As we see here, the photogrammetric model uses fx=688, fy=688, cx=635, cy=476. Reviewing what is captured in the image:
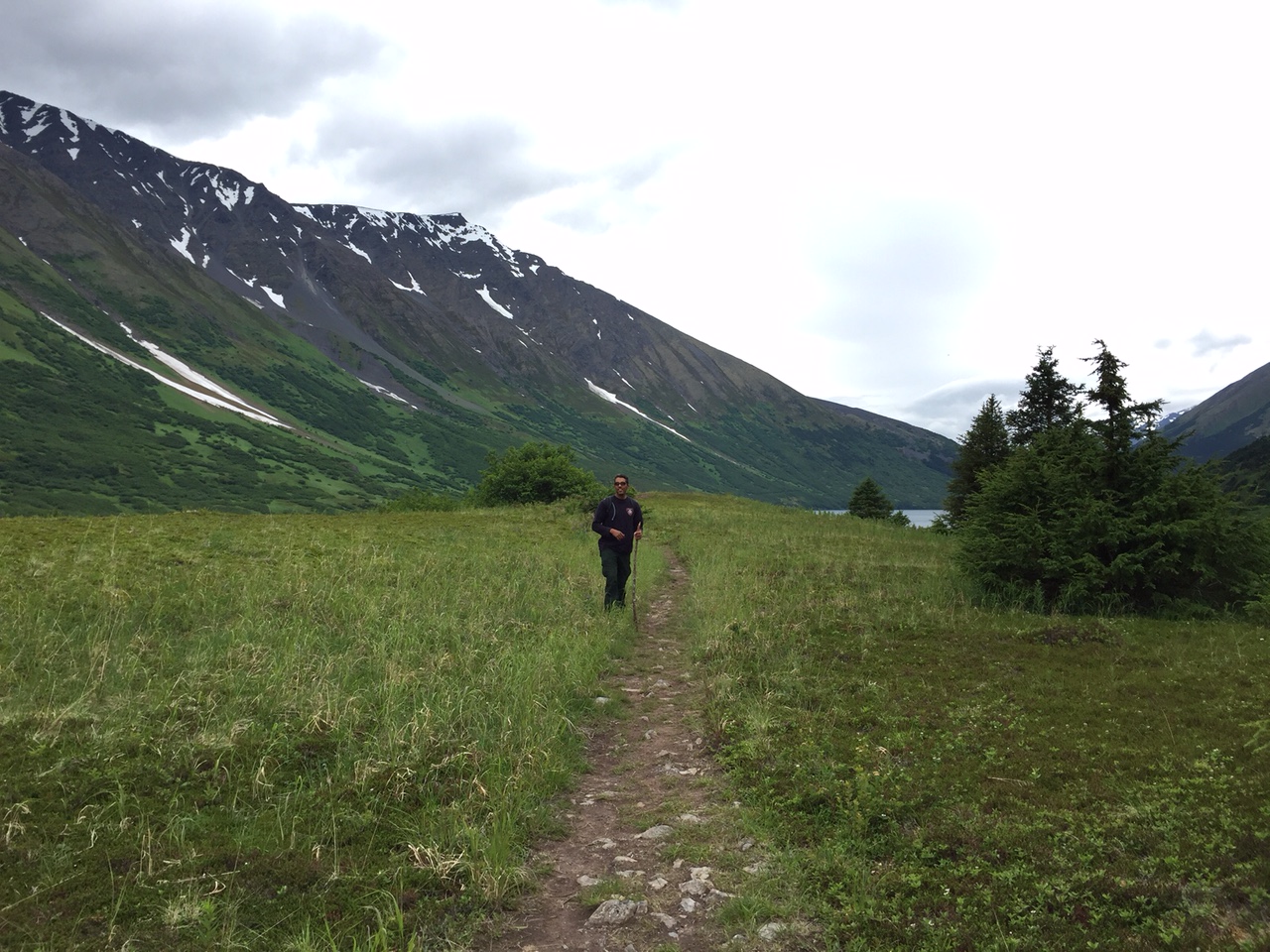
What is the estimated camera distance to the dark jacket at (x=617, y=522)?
634 inches

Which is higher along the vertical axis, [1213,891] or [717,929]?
[1213,891]

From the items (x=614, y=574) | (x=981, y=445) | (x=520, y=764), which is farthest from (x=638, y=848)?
(x=981, y=445)

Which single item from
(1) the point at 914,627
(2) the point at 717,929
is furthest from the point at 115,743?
(1) the point at 914,627

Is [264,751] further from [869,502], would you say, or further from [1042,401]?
[869,502]

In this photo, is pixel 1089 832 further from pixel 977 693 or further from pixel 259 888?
pixel 259 888

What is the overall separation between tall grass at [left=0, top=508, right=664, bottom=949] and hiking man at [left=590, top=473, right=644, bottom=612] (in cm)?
224

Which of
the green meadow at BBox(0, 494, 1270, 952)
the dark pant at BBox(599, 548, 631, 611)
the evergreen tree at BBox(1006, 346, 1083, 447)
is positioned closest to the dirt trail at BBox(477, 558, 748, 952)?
the green meadow at BBox(0, 494, 1270, 952)

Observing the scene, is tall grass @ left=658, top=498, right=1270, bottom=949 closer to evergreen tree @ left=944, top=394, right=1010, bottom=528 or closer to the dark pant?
the dark pant

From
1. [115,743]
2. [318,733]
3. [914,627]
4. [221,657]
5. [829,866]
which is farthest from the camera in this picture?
[914,627]

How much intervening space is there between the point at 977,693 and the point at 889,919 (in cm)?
581

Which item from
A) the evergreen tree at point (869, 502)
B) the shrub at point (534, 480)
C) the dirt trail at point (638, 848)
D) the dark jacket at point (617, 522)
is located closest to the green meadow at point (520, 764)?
the dirt trail at point (638, 848)

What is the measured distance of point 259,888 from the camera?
4883mm

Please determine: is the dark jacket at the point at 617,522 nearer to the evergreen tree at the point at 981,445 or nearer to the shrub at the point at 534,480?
the evergreen tree at the point at 981,445

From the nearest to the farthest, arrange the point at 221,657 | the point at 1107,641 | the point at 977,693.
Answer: the point at 221,657 < the point at 977,693 < the point at 1107,641
